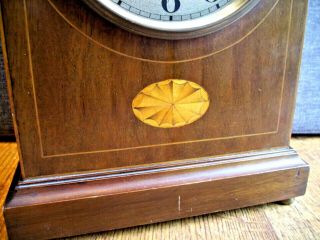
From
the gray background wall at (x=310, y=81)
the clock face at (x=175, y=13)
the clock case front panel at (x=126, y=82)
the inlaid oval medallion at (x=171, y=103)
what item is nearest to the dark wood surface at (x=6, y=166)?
the clock case front panel at (x=126, y=82)

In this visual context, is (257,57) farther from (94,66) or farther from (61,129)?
(61,129)

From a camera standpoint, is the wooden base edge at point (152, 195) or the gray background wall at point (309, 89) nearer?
the wooden base edge at point (152, 195)

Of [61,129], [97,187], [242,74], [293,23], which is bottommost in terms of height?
[97,187]

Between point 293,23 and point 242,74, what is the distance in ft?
0.59

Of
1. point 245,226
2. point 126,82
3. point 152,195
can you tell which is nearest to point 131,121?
point 126,82

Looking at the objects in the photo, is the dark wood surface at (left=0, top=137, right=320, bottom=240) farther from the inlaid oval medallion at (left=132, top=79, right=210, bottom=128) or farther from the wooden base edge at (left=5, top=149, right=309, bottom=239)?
the inlaid oval medallion at (left=132, top=79, right=210, bottom=128)

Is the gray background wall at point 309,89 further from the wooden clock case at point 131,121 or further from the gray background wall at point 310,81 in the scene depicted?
the wooden clock case at point 131,121

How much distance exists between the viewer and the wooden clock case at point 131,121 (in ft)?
2.52

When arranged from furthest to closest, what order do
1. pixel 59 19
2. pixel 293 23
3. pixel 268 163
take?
pixel 268 163
pixel 293 23
pixel 59 19

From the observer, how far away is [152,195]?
2.98 ft

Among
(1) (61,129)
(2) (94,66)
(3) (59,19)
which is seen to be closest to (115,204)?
(1) (61,129)

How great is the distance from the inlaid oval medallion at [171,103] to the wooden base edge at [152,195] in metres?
0.14

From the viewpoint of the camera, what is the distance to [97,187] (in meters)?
0.88

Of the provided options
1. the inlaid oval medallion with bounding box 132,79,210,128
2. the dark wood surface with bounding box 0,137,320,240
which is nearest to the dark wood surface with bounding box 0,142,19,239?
the dark wood surface with bounding box 0,137,320,240
